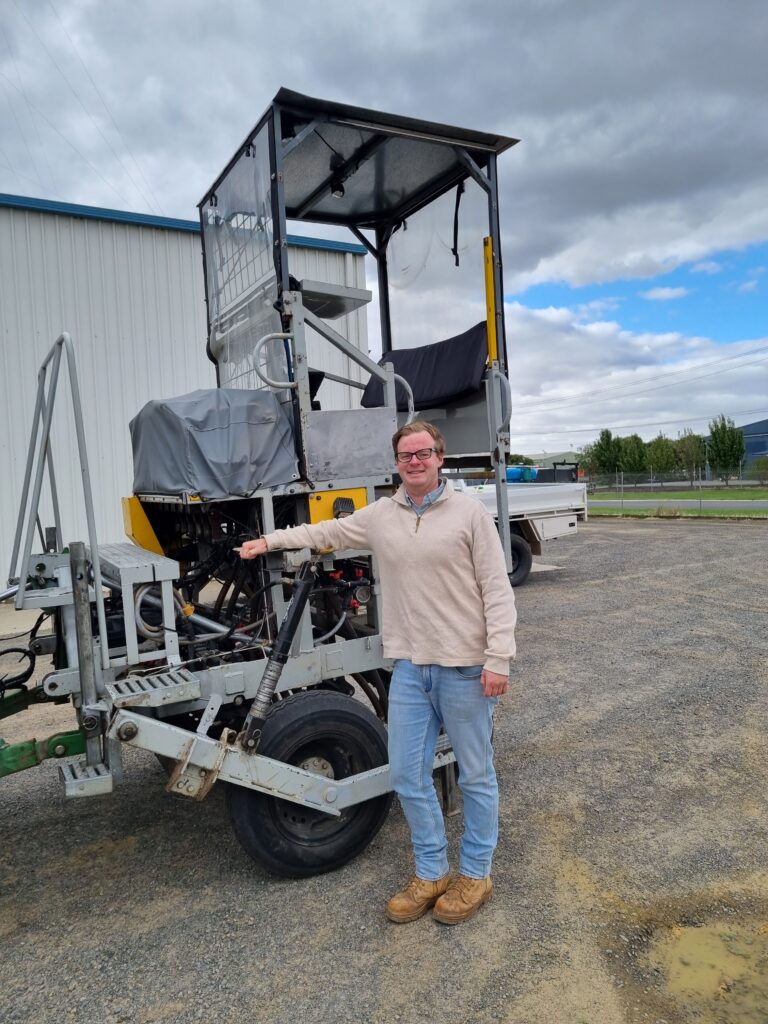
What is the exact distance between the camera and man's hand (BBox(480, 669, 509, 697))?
258 cm

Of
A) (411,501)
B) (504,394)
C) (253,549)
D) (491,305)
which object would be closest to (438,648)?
(411,501)

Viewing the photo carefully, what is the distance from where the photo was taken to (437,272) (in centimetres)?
484

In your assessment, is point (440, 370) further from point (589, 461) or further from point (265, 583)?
point (589, 461)

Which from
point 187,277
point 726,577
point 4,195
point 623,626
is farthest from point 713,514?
point 4,195

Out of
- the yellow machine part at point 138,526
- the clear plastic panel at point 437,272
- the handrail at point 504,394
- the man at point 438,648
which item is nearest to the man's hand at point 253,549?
the man at point 438,648

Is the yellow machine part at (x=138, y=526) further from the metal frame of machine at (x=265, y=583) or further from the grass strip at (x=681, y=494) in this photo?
the grass strip at (x=681, y=494)

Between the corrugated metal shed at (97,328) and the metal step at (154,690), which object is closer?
the metal step at (154,690)

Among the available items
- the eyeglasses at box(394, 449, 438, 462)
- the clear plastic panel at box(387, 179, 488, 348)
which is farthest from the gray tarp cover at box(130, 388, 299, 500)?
the clear plastic panel at box(387, 179, 488, 348)

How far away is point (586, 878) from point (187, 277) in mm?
10340

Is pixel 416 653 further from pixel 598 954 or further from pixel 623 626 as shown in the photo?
pixel 623 626

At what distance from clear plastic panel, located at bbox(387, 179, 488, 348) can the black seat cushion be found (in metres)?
0.10

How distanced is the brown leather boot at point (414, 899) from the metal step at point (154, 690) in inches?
43.5

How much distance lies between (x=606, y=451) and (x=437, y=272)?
61414 millimetres

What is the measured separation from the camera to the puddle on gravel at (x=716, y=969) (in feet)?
7.60
